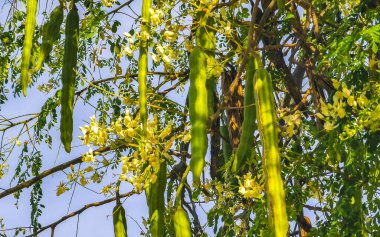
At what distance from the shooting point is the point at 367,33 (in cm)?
276

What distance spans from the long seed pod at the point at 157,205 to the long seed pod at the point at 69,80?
0.32 metres

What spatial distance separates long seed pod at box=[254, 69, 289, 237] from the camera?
1.98 metres

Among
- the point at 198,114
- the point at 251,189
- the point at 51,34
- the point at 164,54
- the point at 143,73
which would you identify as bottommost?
the point at 198,114

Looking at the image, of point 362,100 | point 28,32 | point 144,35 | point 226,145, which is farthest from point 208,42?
point 226,145

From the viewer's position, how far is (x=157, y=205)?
8.66 ft

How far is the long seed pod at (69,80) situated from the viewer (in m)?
2.48

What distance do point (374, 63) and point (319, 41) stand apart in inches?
34.8

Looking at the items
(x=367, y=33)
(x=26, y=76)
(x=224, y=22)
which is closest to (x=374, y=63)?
(x=367, y=33)

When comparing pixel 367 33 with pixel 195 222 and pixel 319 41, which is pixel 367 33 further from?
pixel 195 222

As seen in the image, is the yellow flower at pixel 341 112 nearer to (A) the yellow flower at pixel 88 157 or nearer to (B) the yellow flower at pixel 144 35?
(B) the yellow flower at pixel 144 35

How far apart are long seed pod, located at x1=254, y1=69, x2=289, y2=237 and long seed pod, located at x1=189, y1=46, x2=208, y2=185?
5.3 inches

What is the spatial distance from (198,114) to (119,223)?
0.76m

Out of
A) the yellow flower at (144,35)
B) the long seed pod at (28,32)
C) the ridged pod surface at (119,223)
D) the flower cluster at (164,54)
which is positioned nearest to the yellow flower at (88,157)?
the ridged pod surface at (119,223)

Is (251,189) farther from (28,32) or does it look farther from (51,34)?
(28,32)
